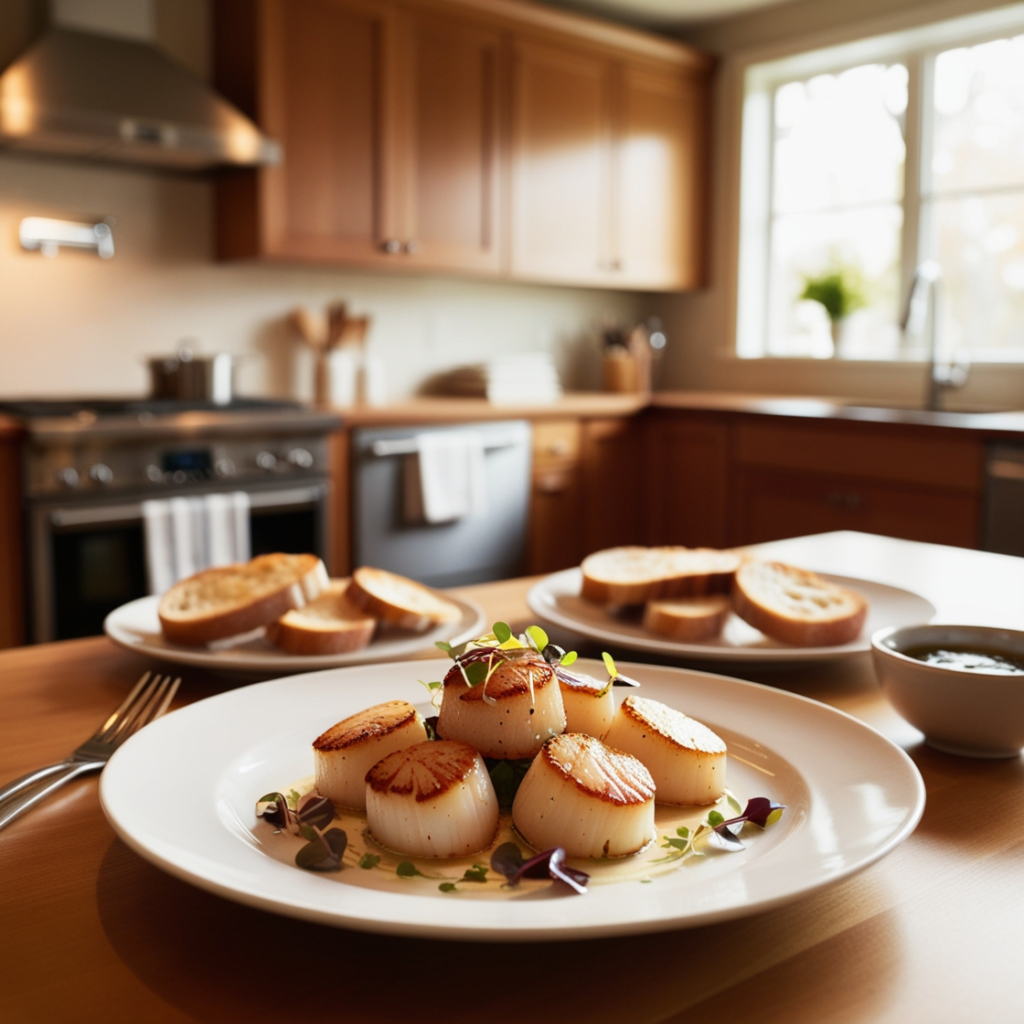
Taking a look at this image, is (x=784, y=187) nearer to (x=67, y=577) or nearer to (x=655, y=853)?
(x=67, y=577)

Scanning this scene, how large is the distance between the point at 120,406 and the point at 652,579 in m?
2.23

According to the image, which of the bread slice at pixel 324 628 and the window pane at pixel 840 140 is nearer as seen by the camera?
the bread slice at pixel 324 628

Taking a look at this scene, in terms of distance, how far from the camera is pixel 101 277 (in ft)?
11.0

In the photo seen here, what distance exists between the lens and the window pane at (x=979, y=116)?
373 cm

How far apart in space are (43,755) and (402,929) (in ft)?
1.39

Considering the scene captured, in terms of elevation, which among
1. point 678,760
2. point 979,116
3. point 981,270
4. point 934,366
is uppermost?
point 979,116

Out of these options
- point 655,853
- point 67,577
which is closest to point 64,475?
point 67,577

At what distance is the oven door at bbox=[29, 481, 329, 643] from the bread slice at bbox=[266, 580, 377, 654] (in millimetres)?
1789

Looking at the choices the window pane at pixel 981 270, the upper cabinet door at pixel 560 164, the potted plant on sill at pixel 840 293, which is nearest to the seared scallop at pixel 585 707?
the upper cabinet door at pixel 560 164

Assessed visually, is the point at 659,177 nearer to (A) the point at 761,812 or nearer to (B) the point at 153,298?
(B) the point at 153,298

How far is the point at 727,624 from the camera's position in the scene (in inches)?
43.6

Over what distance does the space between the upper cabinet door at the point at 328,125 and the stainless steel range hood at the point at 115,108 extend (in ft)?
0.51

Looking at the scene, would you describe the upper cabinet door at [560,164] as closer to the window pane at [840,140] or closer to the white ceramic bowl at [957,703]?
the window pane at [840,140]

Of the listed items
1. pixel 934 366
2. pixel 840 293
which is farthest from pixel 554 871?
pixel 840 293
